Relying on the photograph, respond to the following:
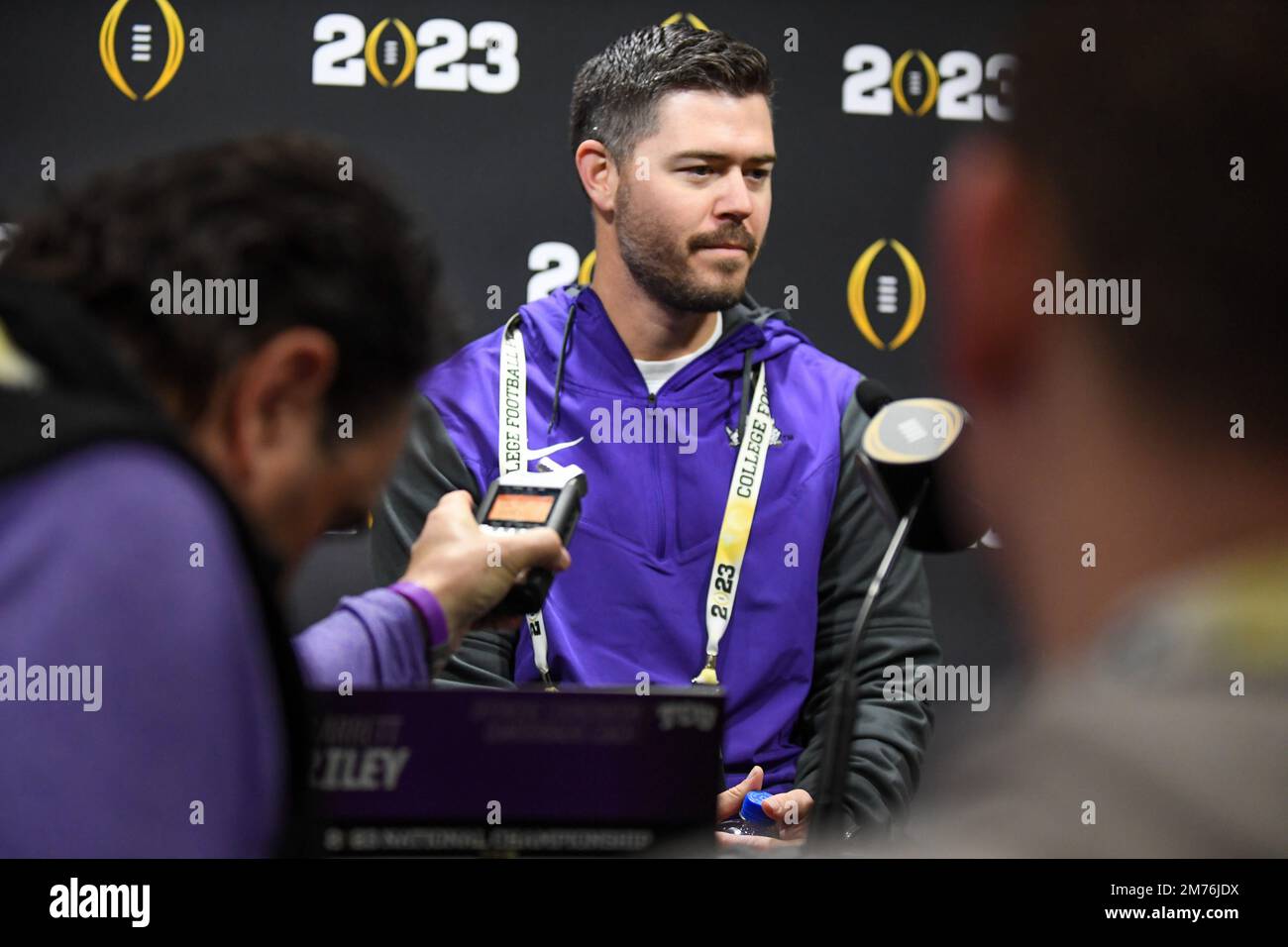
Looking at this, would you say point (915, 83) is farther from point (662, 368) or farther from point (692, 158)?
point (662, 368)

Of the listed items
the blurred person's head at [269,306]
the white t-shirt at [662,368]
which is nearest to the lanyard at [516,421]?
the white t-shirt at [662,368]

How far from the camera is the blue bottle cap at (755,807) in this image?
1.70 m

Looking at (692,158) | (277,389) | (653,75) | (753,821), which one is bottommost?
(753,821)

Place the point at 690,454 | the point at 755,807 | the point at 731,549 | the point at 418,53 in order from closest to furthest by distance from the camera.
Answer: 1. the point at 755,807
2. the point at 731,549
3. the point at 690,454
4. the point at 418,53

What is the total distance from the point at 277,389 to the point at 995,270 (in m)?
0.54

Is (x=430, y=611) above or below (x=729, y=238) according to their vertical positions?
below

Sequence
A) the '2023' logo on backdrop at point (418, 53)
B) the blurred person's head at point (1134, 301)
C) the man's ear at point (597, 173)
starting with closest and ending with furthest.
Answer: the blurred person's head at point (1134, 301) < the man's ear at point (597, 173) < the '2023' logo on backdrop at point (418, 53)

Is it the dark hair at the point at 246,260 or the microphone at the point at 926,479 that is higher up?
the dark hair at the point at 246,260

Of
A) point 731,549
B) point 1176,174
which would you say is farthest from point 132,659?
point 731,549

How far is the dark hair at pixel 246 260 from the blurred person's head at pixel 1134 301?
0.51 metres

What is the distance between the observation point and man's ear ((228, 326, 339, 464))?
0.96m

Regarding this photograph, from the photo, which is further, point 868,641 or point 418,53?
point 418,53

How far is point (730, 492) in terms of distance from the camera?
6.31ft

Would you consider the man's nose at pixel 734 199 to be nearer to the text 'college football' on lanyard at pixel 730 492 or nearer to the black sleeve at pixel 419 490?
the text 'college football' on lanyard at pixel 730 492
